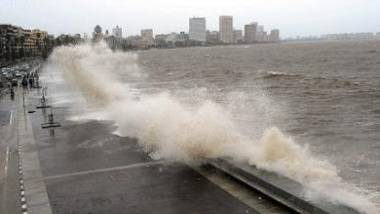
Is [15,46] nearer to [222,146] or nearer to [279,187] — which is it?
[222,146]

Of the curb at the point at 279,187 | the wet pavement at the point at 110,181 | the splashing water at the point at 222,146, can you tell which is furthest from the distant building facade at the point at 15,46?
the curb at the point at 279,187

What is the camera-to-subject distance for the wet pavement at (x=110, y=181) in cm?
A: 1136

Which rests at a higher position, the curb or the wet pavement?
the curb

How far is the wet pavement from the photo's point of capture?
37.3ft

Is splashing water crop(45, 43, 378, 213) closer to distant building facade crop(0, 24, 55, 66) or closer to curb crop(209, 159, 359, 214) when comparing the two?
curb crop(209, 159, 359, 214)

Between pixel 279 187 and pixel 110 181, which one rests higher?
pixel 279 187

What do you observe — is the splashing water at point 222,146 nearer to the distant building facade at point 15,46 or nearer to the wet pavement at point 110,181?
the wet pavement at point 110,181

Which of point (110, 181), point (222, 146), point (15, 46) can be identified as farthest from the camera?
point (15, 46)

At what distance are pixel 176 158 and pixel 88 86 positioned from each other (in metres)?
29.5

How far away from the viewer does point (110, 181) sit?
13.5 metres

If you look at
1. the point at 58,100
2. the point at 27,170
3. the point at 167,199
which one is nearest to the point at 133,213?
the point at 167,199

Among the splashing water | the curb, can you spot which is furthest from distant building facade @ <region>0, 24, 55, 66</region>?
the curb

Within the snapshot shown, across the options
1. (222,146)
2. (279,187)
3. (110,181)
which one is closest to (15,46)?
(222,146)

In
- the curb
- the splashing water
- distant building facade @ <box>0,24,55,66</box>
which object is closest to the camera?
the curb
